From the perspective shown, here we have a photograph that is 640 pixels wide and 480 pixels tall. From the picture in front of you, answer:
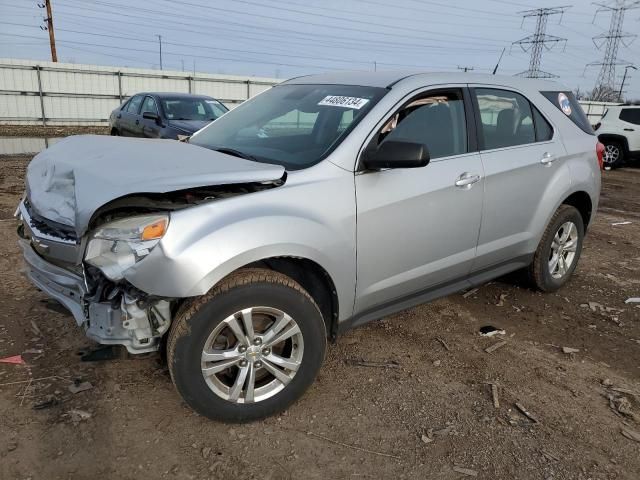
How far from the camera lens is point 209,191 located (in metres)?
2.54

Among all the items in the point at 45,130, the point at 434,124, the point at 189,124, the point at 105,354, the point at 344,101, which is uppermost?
the point at 344,101

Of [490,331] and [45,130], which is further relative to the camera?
[45,130]

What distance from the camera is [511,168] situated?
374 cm

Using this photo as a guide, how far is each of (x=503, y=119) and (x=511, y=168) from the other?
1.43 feet

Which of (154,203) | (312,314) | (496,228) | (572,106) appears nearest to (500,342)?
(496,228)

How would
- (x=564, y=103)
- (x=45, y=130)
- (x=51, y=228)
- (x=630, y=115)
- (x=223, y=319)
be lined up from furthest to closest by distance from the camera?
1. (x=45, y=130)
2. (x=630, y=115)
3. (x=564, y=103)
4. (x=51, y=228)
5. (x=223, y=319)

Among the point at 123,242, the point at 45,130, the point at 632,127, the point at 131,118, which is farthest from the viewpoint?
the point at 45,130

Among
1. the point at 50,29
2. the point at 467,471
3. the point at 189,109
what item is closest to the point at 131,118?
the point at 189,109

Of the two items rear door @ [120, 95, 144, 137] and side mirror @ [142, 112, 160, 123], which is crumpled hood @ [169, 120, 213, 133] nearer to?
side mirror @ [142, 112, 160, 123]

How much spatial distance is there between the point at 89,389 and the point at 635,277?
16.4 feet

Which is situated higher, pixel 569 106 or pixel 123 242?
pixel 569 106

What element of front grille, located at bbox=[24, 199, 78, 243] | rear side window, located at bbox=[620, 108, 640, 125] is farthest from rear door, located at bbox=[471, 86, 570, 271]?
rear side window, located at bbox=[620, 108, 640, 125]

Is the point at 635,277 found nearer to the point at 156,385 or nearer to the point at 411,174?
the point at 411,174

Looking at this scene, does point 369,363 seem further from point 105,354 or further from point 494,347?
point 105,354
